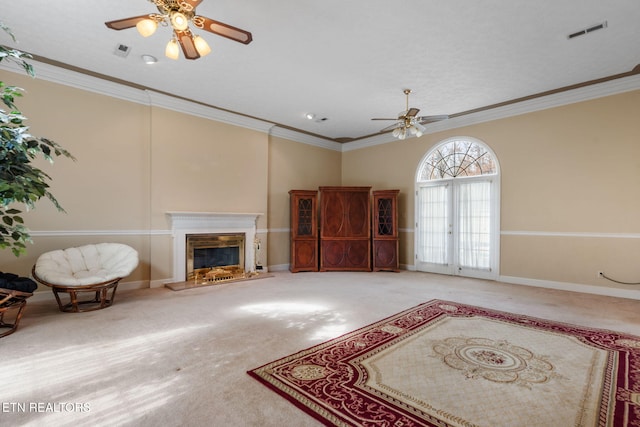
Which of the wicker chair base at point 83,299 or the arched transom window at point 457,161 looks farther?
the arched transom window at point 457,161

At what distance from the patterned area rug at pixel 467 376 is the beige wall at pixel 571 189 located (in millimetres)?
2330

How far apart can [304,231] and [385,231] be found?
183 centimetres

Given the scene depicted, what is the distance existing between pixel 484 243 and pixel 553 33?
3759 millimetres

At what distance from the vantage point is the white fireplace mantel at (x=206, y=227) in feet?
18.2

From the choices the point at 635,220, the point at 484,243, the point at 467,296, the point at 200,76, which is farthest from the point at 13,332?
the point at 635,220

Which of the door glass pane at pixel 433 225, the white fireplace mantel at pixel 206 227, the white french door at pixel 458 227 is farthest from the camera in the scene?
the door glass pane at pixel 433 225

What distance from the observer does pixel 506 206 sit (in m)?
5.91

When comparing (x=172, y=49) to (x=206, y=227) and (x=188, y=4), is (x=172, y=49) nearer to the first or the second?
(x=188, y=4)

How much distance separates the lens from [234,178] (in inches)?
251

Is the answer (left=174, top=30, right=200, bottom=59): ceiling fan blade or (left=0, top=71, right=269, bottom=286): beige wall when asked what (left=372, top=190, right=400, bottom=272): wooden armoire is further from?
(left=174, top=30, right=200, bottom=59): ceiling fan blade

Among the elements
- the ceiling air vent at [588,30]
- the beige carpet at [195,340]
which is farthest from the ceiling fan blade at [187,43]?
the ceiling air vent at [588,30]

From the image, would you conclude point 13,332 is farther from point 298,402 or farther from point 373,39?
point 373,39

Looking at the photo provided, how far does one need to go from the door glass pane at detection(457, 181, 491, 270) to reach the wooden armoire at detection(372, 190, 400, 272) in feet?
4.32

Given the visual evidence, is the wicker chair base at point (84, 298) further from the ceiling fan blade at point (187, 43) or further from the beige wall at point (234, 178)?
the ceiling fan blade at point (187, 43)
